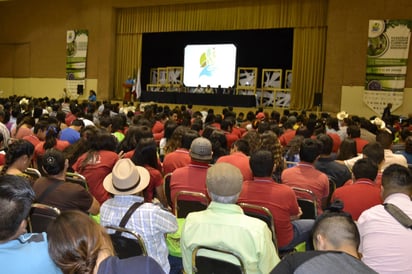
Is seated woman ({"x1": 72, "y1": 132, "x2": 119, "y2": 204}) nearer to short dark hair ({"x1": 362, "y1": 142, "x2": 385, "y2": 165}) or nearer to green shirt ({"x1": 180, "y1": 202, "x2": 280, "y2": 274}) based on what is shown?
green shirt ({"x1": 180, "y1": 202, "x2": 280, "y2": 274})

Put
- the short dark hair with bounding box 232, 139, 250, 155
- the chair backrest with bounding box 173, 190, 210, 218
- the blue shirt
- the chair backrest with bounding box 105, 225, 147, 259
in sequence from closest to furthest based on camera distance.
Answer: the blue shirt, the chair backrest with bounding box 105, 225, 147, 259, the chair backrest with bounding box 173, 190, 210, 218, the short dark hair with bounding box 232, 139, 250, 155

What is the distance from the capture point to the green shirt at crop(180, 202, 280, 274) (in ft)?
8.25

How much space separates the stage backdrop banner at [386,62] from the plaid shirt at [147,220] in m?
11.9

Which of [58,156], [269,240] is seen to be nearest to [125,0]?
[58,156]

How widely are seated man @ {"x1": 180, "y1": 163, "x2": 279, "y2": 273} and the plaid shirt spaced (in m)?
0.17

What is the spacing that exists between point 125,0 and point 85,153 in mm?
15098

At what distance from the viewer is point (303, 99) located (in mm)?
15742

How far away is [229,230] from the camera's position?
8.36ft

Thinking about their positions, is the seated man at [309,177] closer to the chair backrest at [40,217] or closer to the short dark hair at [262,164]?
the short dark hair at [262,164]

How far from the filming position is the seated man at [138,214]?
279 cm

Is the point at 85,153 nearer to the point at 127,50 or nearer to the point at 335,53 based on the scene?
the point at 335,53

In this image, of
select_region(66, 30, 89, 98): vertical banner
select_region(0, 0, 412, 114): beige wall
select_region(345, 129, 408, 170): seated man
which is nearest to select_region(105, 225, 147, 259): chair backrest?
select_region(345, 129, 408, 170): seated man

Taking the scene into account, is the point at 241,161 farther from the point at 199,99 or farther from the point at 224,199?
the point at 199,99

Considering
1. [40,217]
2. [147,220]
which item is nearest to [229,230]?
[147,220]
